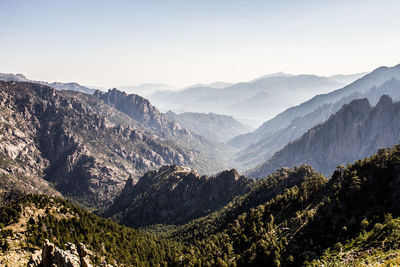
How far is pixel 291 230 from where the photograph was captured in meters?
102

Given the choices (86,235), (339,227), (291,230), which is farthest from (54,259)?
(339,227)

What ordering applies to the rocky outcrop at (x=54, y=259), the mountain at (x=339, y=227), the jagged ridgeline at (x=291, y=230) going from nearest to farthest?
1. the rocky outcrop at (x=54, y=259)
2. the mountain at (x=339, y=227)
3. the jagged ridgeline at (x=291, y=230)

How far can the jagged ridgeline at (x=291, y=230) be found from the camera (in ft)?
250

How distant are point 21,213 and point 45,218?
9660mm

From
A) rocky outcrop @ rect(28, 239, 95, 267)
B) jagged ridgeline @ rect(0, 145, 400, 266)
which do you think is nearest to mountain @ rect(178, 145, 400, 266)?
jagged ridgeline @ rect(0, 145, 400, 266)

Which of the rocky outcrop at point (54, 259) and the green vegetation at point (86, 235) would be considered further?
the green vegetation at point (86, 235)

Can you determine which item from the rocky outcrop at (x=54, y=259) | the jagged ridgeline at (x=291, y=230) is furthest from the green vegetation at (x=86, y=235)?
the rocky outcrop at (x=54, y=259)

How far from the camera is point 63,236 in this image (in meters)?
112

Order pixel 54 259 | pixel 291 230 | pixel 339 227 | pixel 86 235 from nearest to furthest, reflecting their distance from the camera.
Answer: pixel 54 259, pixel 339 227, pixel 291 230, pixel 86 235

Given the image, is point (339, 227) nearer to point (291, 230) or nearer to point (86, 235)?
point (291, 230)

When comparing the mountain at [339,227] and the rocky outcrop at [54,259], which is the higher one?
the rocky outcrop at [54,259]

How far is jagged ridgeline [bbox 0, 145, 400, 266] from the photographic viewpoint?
7631cm

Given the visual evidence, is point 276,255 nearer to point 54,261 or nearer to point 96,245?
point 54,261

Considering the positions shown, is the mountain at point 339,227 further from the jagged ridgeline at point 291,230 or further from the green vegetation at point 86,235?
the green vegetation at point 86,235
